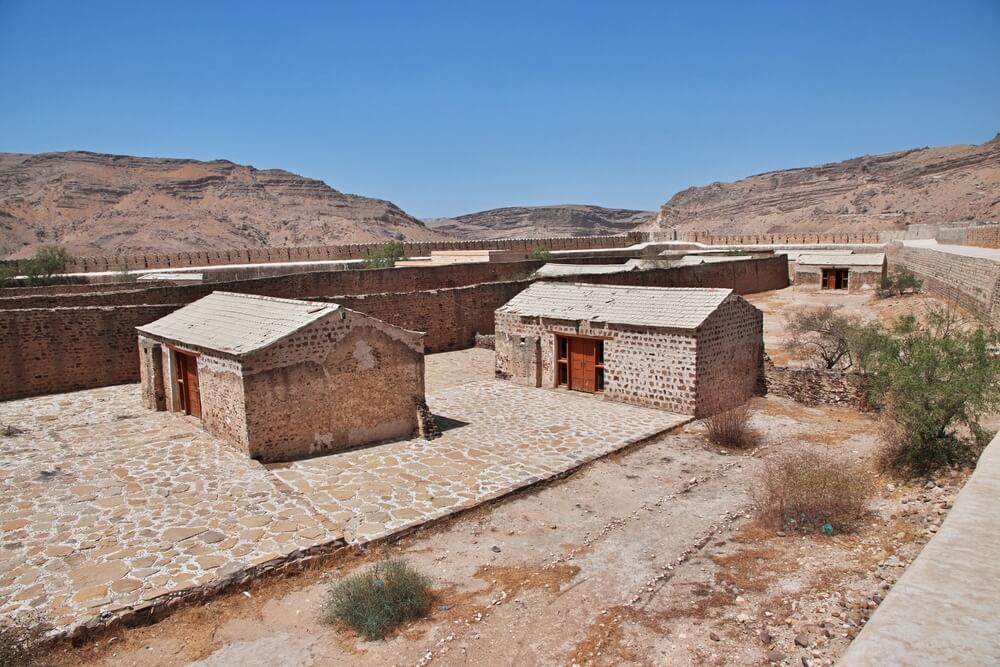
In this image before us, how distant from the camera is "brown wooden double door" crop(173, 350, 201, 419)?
12.6 meters

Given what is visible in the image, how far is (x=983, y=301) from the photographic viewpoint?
2127 cm

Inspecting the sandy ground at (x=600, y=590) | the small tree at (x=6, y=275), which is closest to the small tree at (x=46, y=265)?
the small tree at (x=6, y=275)

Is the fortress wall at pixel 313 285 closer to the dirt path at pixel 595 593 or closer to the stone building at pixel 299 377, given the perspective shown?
the stone building at pixel 299 377

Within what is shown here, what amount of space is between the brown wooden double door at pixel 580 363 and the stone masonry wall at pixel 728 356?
2.42m

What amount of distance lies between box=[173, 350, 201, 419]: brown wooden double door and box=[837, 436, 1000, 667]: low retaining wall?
1190 cm

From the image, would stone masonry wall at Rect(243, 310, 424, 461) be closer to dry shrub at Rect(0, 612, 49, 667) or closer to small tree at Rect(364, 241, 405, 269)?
dry shrub at Rect(0, 612, 49, 667)

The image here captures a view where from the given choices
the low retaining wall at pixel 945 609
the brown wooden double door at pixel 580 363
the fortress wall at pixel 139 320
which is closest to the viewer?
the low retaining wall at pixel 945 609

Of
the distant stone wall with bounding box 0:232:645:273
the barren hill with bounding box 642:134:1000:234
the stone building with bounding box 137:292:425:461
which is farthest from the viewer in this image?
the barren hill with bounding box 642:134:1000:234

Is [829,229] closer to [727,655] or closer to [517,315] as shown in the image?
[517,315]

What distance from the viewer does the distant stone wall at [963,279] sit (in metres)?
20.4

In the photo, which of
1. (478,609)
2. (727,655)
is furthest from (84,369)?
(727,655)

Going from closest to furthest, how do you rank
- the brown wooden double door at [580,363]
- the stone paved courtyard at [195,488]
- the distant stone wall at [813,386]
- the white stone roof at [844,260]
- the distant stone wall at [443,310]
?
the stone paved courtyard at [195,488]
the distant stone wall at [813,386]
the brown wooden double door at [580,363]
the distant stone wall at [443,310]
the white stone roof at [844,260]

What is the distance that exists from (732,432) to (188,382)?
1027 centimetres

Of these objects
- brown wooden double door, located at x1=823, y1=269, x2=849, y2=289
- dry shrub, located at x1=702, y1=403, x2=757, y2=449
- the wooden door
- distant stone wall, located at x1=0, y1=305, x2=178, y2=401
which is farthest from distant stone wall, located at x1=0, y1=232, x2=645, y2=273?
dry shrub, located at x1=702, y1=403, x2=757, y2=449
